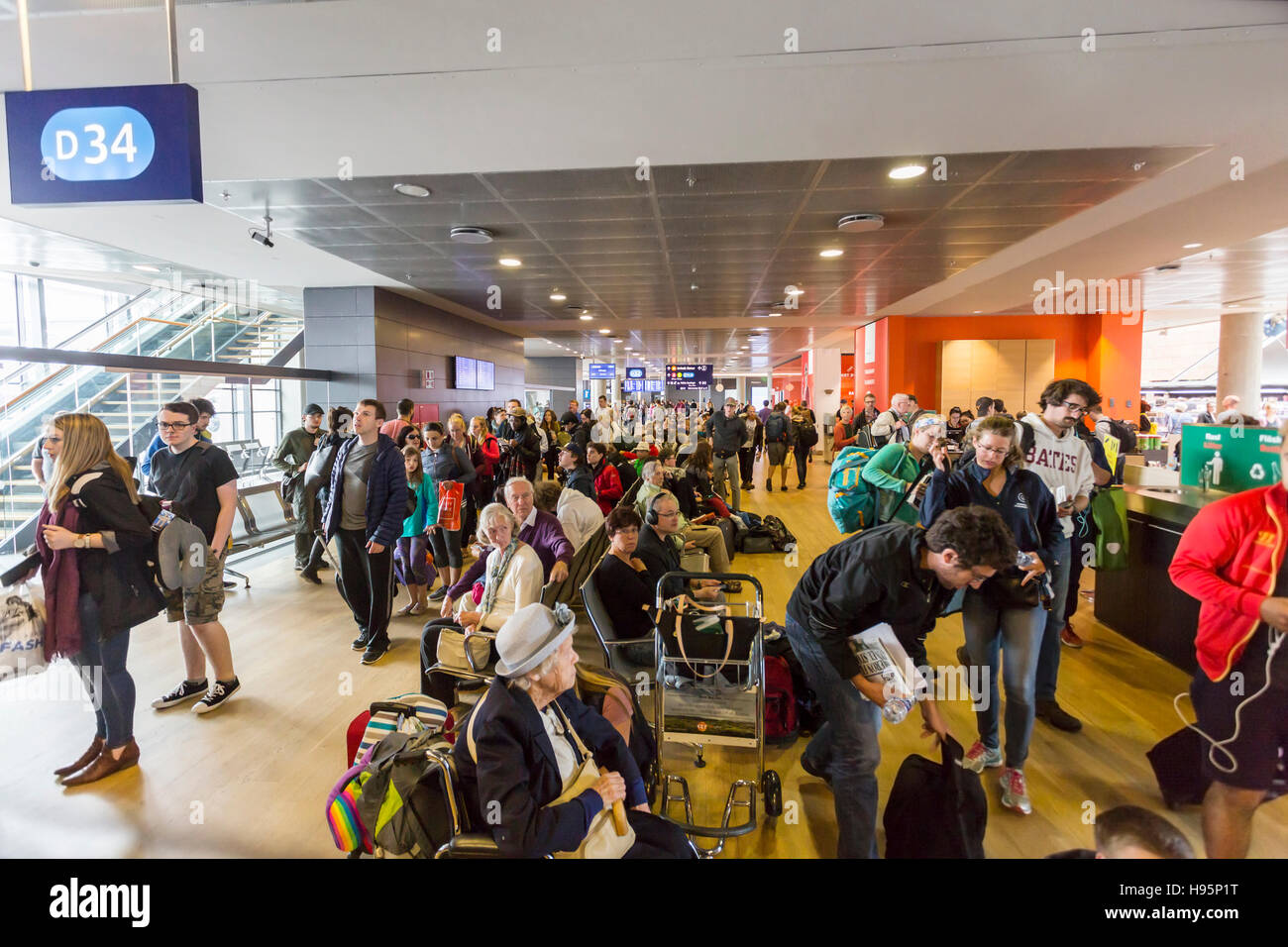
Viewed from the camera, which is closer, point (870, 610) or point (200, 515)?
point (870, 610)

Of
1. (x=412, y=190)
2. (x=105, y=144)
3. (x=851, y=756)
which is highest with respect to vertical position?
(x=412, y=190)

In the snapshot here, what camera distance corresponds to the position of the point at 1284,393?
219 centimetres

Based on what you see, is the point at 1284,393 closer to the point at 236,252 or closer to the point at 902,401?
the point at 902,401

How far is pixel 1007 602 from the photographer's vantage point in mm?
2703

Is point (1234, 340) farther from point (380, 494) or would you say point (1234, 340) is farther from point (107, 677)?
point (107, 677)

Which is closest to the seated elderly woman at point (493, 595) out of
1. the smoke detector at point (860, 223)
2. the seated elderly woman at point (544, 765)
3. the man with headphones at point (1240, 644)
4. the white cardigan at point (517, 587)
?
the white cardigan at point (517, 587)

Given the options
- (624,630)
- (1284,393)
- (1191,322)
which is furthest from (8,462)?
(1191,322)

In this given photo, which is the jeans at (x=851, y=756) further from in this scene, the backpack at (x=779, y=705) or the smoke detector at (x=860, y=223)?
the smoke detector at (x=860, y=223)

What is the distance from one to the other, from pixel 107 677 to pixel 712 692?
9.81ft

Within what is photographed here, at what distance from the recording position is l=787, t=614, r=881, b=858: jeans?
2217mm

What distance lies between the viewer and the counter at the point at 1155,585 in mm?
4008

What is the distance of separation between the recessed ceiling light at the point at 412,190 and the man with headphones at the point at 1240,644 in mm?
5285

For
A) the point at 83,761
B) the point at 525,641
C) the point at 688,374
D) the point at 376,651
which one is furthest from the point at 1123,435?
the point at 688,374
